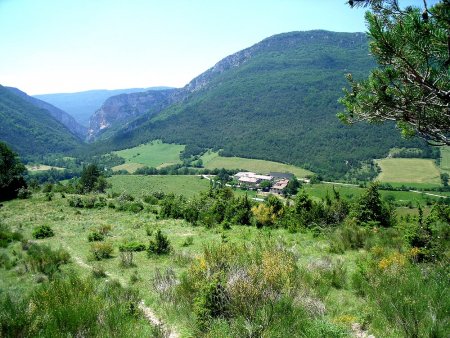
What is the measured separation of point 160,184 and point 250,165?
53.4 metres

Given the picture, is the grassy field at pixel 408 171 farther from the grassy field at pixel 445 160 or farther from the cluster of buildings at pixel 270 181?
the cluster of buildings at pixel 270 181

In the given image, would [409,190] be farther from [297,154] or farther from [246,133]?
[246,133]

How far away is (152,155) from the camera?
175250 millimetres

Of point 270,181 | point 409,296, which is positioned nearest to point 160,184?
point 270,181

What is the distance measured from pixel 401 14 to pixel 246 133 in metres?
188

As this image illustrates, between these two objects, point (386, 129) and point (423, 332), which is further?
point (386, 129)

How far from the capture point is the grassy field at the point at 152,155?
15562 cm

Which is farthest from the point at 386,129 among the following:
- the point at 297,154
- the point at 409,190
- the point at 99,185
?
the point at 99,185

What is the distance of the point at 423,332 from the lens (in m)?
5.05

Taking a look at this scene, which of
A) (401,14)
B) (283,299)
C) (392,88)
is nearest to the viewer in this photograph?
(401,14)

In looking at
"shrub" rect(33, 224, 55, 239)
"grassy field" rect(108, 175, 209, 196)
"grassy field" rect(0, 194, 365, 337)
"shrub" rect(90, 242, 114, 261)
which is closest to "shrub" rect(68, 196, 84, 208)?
"grassy field" rect(0, 194, 365, 337)

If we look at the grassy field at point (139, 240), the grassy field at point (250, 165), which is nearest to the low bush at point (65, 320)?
the grassy field at point (139, 240)

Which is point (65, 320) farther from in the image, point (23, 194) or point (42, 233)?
point (23, 194)

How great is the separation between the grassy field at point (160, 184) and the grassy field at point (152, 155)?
40821 mm
